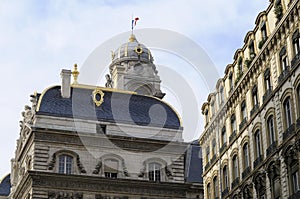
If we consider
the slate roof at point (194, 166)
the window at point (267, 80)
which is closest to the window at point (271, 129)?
the window at point (267, 80)

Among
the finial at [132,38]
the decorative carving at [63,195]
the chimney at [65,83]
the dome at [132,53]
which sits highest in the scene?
the finial at [132,38]

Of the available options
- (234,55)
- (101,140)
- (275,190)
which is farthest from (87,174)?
(275,190)

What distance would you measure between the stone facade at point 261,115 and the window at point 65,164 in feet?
50.8

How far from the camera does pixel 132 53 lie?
9838 centimetres

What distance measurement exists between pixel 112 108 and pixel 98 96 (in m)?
2.02

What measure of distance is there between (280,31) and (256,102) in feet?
20.1

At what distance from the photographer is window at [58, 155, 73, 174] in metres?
60.8

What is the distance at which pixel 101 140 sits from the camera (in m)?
63.0

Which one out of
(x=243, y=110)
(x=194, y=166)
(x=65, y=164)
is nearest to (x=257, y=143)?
(x=243, y=110)

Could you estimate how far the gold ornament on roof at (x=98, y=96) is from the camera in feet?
219

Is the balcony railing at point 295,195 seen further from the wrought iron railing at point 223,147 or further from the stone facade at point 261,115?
the wrought iron railing at point 223,147

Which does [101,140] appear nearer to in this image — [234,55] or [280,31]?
[234,55]

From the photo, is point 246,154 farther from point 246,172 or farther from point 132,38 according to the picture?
point 132,38

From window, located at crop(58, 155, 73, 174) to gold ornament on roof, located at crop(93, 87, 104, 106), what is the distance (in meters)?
7.51
